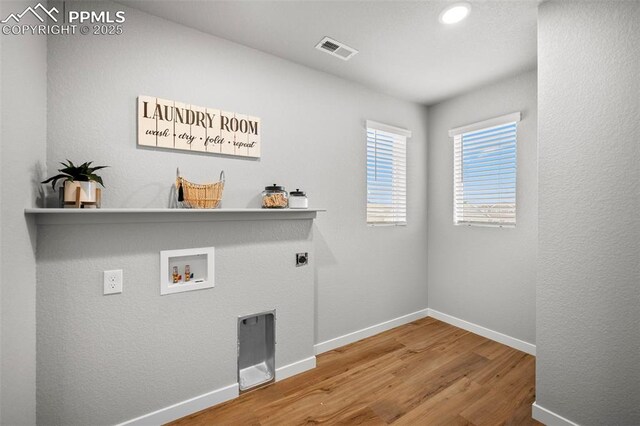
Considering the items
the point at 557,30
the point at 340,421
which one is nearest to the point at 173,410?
the point at 340,421

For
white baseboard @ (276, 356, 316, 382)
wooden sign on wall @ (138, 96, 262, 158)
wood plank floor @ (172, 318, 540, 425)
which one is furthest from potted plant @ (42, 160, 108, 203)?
white baseboard @ (276, 356, 316, 382)

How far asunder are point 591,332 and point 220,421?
2.26 meters

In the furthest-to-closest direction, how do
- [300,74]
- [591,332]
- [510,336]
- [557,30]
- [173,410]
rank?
[510,336]
[300,74]
[173,410]
[557,30]
[591,332]

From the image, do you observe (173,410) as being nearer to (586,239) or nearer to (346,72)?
(586,239)

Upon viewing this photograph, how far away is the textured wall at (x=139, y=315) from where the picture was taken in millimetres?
1506

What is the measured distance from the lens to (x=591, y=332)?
156 cm

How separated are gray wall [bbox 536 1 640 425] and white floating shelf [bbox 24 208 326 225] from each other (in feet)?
5.42

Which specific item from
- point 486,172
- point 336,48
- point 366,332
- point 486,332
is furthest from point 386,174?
point 486,332

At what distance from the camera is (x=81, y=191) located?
148cm

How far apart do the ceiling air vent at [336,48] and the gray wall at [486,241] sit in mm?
1591

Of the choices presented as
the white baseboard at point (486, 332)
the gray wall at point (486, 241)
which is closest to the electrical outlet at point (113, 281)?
the gray wall at point (486, 241)

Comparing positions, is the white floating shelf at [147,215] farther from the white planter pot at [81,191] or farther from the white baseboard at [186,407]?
the white baseboard at [186,407]

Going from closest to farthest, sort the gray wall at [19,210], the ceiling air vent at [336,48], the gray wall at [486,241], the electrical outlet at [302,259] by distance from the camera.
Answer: the gray wall at [19,210] < the ceiling air vent at [336,48] < the electrical outlet at [302,259] < the gray wall at [486,241]

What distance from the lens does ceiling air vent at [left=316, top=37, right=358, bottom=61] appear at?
7.10 feet
